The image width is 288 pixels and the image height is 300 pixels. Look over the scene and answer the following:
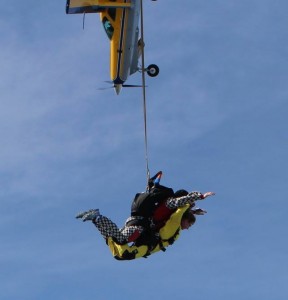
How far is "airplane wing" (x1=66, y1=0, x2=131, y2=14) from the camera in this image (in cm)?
3416

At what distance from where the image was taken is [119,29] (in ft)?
115

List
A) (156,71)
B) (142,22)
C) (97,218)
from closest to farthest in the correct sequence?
(97,218)
(142,22)
(156,71)

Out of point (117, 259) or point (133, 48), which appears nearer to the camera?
point (117, 259)

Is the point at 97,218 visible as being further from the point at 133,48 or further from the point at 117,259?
the point at 133,48

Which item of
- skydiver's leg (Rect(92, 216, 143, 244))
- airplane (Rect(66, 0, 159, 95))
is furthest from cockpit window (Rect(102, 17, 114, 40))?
skydiver's leg (Rect(92, 216, 143, 244))

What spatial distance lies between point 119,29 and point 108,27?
54 centimetres

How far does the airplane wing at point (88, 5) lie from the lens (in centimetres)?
3416

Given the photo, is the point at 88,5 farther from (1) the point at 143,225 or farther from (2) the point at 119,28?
(1) the point at 143,225

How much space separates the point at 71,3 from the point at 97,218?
13.3m

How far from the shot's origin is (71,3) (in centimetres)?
3412

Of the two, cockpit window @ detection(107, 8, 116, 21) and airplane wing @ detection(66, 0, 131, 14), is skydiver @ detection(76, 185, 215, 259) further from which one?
cockpit window @ detection(107, 8, 116, 21)

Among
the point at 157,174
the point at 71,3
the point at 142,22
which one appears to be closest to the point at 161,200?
the point at 157,174

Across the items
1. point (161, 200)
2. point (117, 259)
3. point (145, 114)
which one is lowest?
A: point (117, 259)

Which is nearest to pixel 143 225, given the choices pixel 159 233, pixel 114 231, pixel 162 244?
pixel 159 233
